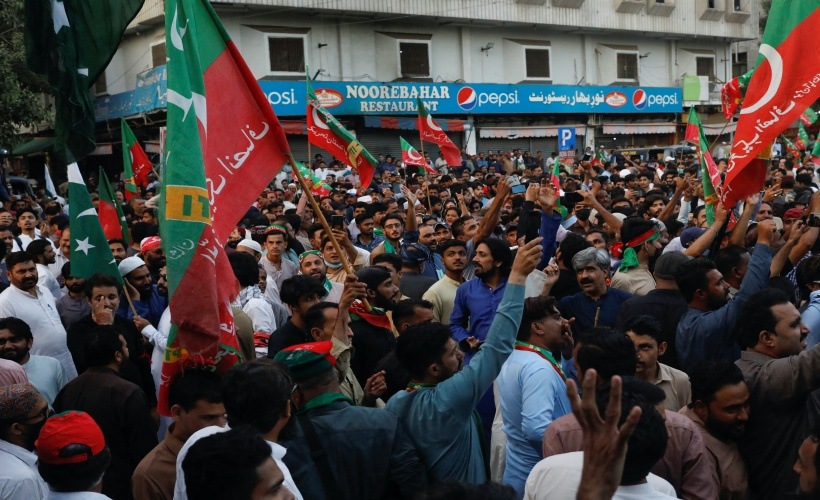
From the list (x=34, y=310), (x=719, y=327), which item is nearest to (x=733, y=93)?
(x=719, y=327)

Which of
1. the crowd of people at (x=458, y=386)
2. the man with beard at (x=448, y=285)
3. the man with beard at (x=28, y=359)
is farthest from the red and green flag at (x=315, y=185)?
the man with beard at (x=28, y=359)

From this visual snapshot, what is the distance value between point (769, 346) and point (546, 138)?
28.4 meters

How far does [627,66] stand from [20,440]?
108 feet

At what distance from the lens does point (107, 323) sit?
17.1 feet

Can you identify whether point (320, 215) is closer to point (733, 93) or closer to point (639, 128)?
point (733, 93)

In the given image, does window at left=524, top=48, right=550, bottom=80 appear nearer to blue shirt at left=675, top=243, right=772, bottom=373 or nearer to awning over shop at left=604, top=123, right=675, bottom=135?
awning over shop at left=604, top=123, right=675, bottom=135

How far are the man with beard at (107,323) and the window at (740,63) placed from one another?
39.0 m

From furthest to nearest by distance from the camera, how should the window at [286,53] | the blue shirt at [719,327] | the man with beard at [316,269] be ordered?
1. the window at [286,53]
2. the man with beard at [316,269]
3. the blue shirt at [719,327]

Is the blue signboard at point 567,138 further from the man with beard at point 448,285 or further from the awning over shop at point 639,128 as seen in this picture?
the man with beard at point 448,285

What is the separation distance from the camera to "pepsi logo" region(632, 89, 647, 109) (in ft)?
107

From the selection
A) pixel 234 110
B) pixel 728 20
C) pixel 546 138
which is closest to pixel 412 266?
pixel 234 110

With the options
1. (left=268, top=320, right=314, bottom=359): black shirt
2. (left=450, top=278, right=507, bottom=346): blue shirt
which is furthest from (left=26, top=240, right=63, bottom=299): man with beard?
(left=450, top=278, right=507, bottom=346): blue shirt

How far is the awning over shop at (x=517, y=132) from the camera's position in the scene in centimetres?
2933

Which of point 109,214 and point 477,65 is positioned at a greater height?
point 477,65
